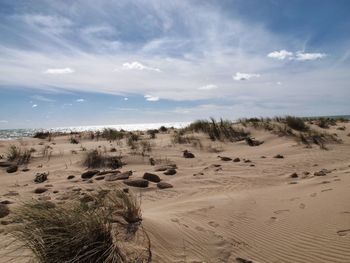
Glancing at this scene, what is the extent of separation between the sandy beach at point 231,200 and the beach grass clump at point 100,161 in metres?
0.22

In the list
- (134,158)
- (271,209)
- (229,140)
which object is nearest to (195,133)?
(229,140)

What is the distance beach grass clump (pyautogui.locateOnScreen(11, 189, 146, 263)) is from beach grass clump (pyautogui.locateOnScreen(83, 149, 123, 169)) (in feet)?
18.1

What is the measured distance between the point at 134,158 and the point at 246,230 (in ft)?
18.6

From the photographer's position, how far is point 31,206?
3.13 meters

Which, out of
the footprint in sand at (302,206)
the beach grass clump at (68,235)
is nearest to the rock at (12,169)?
the beach grass clump at (68,235)

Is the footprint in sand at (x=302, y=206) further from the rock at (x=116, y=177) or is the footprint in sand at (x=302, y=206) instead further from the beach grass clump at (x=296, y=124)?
the beach grass clump at (x=296, y=124)

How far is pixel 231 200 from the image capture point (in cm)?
529

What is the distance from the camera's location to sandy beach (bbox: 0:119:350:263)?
3.45 meters

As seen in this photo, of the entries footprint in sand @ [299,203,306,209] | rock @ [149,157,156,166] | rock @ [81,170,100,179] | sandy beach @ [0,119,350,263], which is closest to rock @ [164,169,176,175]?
sandy beach @ [0,119,350,263]

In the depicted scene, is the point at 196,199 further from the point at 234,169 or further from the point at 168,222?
the point at 234,169

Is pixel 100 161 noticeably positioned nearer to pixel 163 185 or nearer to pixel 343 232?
pixel 163 185

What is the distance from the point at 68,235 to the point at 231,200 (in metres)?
3.07

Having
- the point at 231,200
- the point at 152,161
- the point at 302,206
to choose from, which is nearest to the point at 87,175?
the point at 152,161

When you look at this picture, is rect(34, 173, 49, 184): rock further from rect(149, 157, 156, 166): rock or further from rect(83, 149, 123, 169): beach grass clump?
rect(149, 157, 156, 166): rock
